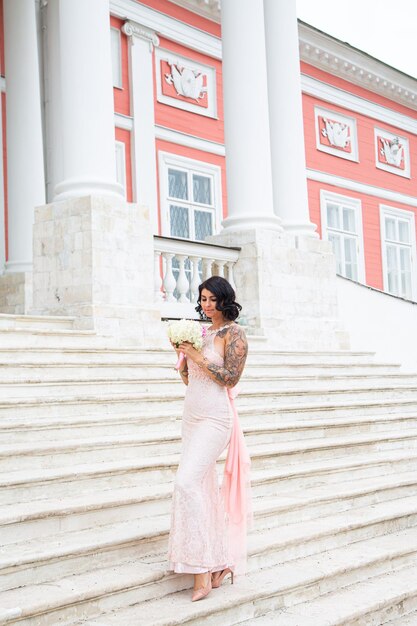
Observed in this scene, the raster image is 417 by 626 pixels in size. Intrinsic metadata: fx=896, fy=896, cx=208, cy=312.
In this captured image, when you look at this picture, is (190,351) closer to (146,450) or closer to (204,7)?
(146,450)

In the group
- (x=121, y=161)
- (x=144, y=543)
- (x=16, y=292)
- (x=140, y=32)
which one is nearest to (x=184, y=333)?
(x=144, y=543)

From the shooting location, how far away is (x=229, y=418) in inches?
160

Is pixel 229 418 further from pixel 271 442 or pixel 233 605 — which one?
pixel 271 442

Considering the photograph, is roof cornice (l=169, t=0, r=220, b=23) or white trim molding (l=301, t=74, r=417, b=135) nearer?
roof cornice (l=169, t=0, r=220, b=23)

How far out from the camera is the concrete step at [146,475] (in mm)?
4441

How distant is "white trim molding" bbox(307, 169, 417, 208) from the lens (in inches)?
628

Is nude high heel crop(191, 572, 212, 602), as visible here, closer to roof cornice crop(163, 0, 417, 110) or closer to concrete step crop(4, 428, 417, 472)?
concrete step crop(4, 428, 417, 472)

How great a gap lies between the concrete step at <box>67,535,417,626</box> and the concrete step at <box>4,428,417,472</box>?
1.02m

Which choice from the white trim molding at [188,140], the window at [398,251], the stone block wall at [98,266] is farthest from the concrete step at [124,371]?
the window at [398,251]

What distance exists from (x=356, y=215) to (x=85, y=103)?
32.5 ft

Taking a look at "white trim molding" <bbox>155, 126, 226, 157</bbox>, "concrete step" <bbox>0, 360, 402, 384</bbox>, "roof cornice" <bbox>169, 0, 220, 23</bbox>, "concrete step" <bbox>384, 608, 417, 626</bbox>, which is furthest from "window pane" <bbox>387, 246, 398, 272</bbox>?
"concrete step" <bbox>384, 608, 417, 626</bbox>

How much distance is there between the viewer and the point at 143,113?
1263 cm

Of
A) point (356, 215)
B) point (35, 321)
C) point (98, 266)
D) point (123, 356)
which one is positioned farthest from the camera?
point (356, 215)

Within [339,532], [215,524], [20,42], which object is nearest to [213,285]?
[215,524]
